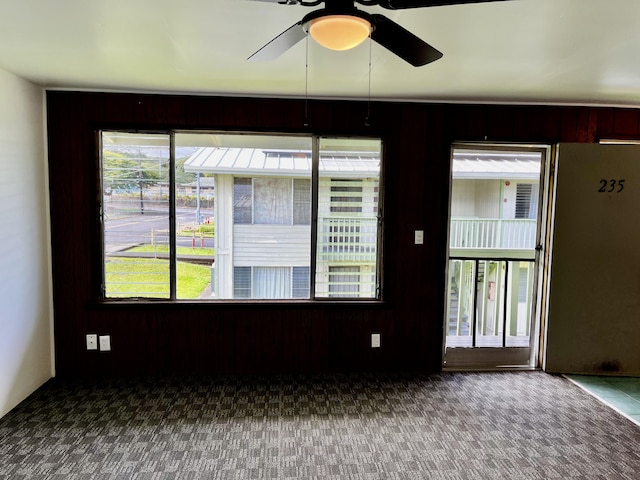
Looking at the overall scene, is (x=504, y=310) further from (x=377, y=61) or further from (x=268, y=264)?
(x=377, y=61)

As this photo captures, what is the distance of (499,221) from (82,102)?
3.77m

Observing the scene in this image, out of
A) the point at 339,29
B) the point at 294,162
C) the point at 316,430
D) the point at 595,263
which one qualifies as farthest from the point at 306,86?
the point at 595,263

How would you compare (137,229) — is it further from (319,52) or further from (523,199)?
(523,199)

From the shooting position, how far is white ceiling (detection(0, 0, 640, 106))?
5.62 ft

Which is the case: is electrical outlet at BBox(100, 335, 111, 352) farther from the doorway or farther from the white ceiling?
the doorway

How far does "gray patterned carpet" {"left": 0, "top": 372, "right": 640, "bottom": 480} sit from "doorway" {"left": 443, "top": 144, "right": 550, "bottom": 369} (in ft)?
1.63

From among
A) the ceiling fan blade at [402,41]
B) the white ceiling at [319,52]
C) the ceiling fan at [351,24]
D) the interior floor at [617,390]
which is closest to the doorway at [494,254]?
the interior floor at [617,390]

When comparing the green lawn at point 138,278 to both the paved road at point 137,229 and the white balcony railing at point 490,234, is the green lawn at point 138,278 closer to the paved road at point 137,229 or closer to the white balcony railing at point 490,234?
the paved road at point 137,229

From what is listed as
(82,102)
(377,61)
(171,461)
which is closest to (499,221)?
(377,61)

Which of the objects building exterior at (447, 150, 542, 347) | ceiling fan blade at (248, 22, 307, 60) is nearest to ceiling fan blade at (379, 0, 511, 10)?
ceiling fan blade at (248, 22, 307, 60)

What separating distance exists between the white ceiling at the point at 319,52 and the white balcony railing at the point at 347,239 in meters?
1.04

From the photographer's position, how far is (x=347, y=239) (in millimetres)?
3346

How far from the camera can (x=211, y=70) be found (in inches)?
99.7

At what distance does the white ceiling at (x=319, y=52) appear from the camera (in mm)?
1714
